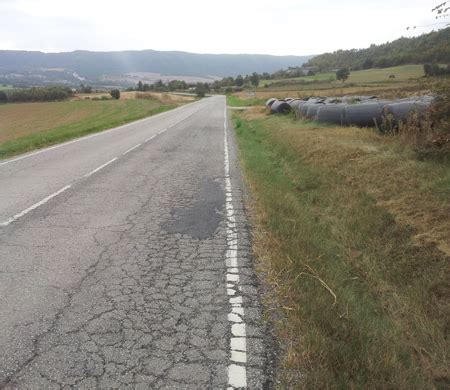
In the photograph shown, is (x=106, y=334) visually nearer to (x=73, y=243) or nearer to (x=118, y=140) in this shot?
(x=73, y=243)

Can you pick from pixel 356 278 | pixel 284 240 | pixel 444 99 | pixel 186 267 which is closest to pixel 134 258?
pixel 186 267

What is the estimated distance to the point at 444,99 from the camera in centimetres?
847

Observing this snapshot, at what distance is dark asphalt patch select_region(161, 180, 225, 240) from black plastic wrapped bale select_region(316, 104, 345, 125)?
779 centimetres

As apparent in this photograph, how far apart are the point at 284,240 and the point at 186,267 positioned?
149 centimetres

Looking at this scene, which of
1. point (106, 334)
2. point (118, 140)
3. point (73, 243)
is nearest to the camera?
point (106, 334)

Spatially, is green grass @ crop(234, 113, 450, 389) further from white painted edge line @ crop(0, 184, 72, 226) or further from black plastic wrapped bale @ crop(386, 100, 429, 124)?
white painted edge line @ crop(0, 184, 72, 226)

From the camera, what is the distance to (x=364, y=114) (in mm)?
12844

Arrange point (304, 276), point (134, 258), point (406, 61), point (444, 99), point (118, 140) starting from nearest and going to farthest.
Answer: point (304, 276) → point (134, 258) → point (444, 99) → point (118, 140) → point (406, 61)

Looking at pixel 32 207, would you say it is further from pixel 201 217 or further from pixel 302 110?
pixel 302 110

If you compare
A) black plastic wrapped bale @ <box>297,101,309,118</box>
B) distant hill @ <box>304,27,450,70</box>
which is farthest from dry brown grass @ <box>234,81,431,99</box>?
black plastic wrapped bale @ <box>297,101,309,118</box>

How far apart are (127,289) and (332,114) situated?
12.4 metres

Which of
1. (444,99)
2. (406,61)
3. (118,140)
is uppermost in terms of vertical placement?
(406,61)

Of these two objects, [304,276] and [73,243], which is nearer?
[304,276]

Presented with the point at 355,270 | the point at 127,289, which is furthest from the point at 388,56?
the point at 127,289
